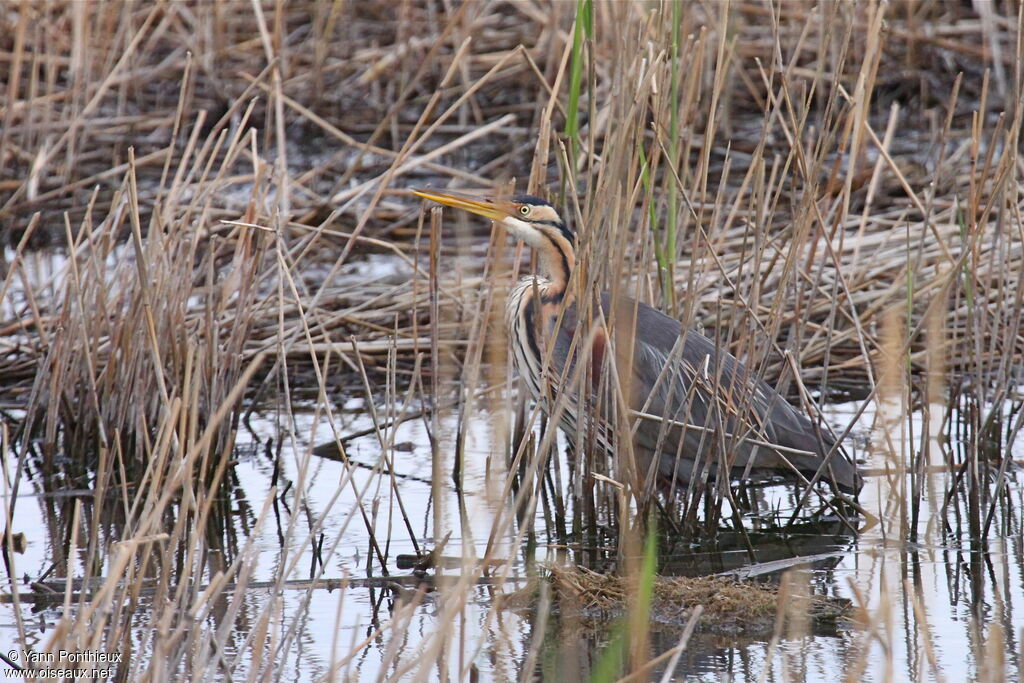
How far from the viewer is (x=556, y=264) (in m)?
4.58

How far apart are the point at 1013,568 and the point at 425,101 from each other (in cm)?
624

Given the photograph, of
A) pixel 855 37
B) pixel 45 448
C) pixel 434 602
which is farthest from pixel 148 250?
pixel 855 37

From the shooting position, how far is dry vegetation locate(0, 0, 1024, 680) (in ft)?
11.8

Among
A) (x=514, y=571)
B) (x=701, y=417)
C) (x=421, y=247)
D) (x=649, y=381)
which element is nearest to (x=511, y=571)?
(x=514, y=571)

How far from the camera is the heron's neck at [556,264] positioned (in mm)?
4480

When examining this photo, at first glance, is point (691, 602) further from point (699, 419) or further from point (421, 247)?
point (421, 247)

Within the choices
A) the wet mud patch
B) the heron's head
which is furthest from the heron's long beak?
the wet mud patch

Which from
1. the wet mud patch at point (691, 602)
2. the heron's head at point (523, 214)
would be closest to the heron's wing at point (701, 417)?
the heron's head at point (523, 214)

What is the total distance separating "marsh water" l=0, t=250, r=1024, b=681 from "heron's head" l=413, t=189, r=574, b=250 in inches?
26.6

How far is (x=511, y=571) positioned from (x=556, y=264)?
3.55ft

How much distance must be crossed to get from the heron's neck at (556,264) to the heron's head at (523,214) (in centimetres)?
3

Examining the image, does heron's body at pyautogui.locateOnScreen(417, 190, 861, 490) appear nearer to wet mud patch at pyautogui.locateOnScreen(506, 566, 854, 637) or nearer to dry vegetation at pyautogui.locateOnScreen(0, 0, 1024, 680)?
dry vegetation at pyautogui.locateOnScreen(0, 0, 1024, 680)

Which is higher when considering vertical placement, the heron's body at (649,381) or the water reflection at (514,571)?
the heron's body at (649,381)

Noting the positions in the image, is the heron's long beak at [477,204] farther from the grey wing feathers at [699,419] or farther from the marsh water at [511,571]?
the marsh water at [511,571]
